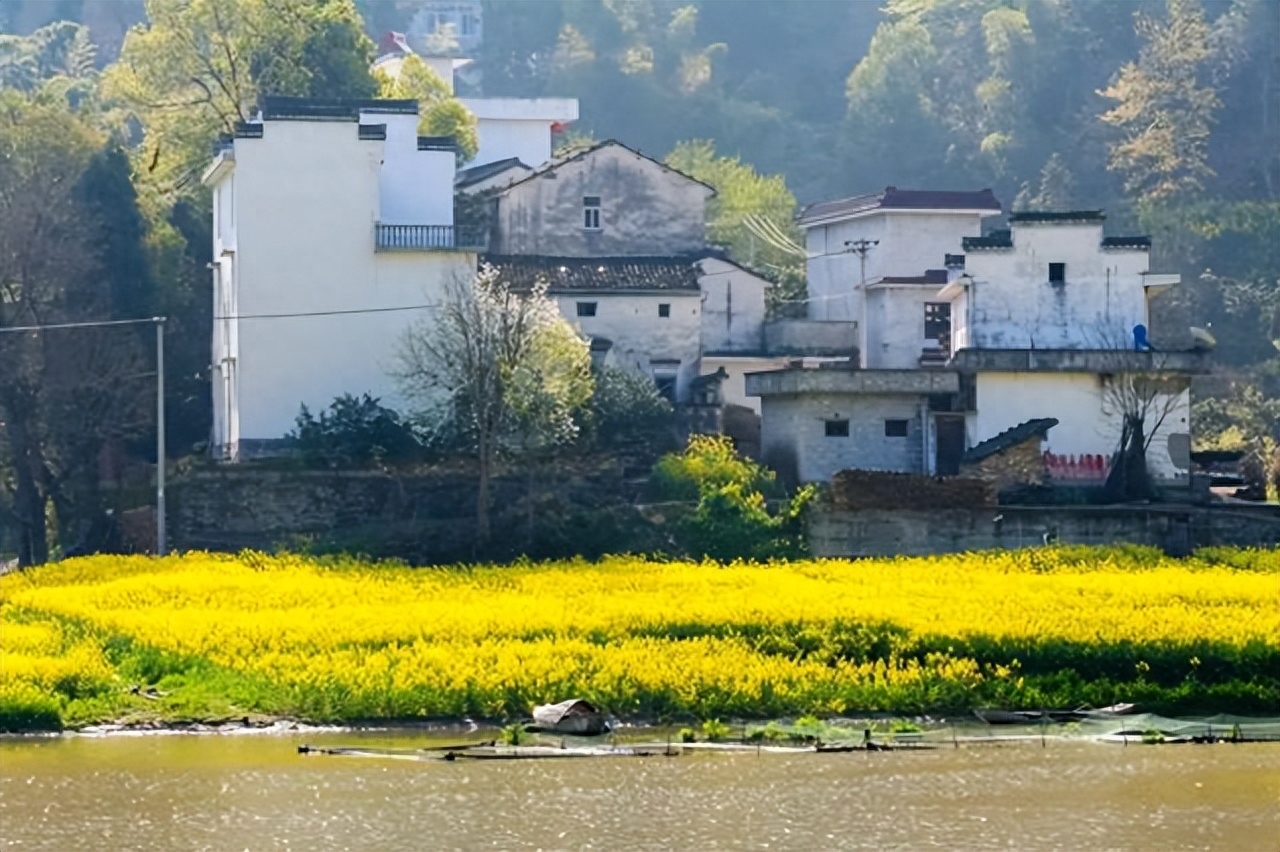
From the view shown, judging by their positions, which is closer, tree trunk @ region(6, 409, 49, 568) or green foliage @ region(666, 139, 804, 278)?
tree trunk @ region(6, 409, 49, 568)

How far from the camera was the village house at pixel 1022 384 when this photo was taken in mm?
49000

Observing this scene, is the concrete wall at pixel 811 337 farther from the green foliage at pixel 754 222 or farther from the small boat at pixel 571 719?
the small boat at pixel 571 719

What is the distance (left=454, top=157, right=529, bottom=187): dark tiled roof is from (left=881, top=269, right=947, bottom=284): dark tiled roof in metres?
8.12

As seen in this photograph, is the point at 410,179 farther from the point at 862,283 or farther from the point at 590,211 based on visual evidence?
the point at 862,283

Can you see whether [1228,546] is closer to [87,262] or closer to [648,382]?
[648,382]

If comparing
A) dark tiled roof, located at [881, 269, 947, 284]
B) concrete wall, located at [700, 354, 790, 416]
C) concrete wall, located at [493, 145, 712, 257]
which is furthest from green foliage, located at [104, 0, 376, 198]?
dark tiled roof, located at [881, 269, 947, 284]

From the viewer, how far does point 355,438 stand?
48562mm

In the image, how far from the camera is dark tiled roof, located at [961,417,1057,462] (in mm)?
47938

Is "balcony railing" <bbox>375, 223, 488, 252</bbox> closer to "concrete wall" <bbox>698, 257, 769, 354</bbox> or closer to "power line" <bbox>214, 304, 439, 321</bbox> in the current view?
"power line" <bbox>214, 304, 439, 321</bbox>

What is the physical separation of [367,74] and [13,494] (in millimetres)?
12675

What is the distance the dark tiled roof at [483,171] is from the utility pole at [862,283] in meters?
7.77

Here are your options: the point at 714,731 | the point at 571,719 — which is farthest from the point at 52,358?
the point at 714,731

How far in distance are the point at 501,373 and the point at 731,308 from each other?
12159mm

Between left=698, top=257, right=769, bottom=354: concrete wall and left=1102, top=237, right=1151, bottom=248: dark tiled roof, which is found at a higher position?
left=1102, top=237, right=1151, bottom=248: dark tiled roof
